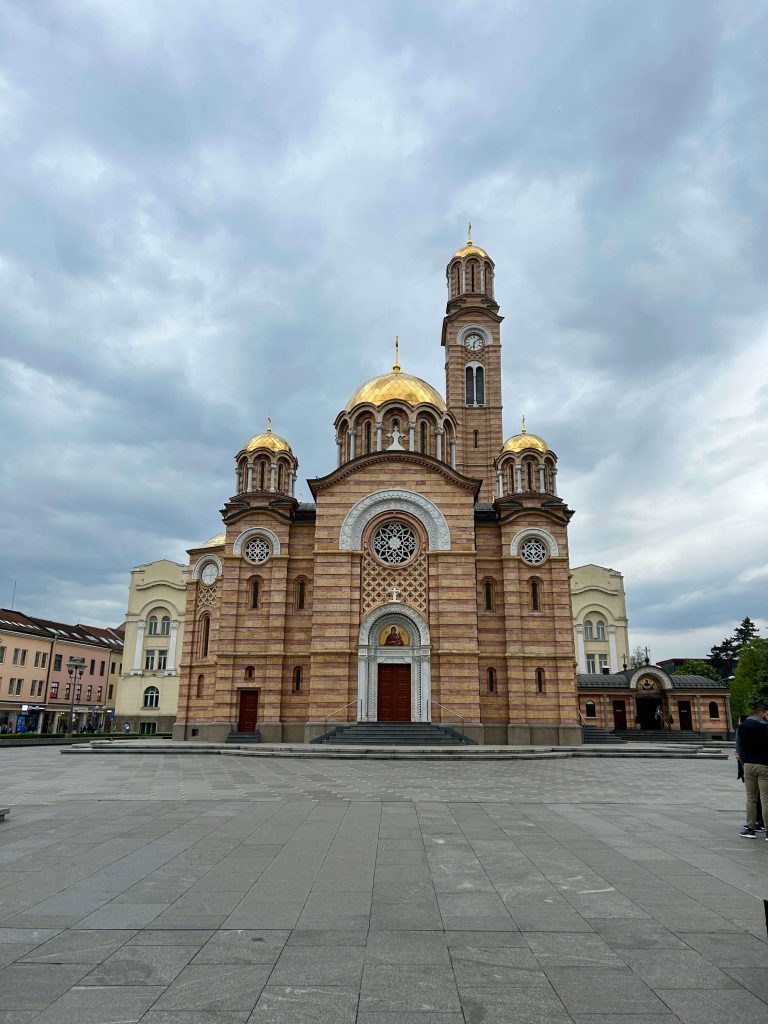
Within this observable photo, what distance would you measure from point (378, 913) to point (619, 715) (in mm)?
43510

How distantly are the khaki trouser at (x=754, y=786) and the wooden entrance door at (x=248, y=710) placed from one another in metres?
24.6

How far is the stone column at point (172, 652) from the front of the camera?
51969 mm

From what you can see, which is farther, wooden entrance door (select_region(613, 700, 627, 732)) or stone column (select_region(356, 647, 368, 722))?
wooden entrance door (select_region(613, 700, 627, 732))

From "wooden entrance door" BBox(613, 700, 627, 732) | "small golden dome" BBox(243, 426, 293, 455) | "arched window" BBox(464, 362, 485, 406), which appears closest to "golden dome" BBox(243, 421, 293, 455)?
"small golden dome" BBox(243, 426, 293, 455)

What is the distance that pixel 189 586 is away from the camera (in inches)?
1422

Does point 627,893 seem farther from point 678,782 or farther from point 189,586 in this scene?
point 189,586

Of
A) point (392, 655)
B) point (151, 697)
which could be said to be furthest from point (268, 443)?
point (151, 697)

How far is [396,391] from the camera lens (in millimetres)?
35531

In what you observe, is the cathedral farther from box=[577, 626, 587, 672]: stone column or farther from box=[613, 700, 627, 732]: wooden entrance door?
box=[577, 626, 587, 672]: stone column

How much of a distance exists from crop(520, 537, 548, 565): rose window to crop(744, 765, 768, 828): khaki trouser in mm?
22912

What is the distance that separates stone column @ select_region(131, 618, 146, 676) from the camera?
51.8 metres

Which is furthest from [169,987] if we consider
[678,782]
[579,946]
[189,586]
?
[189,586]

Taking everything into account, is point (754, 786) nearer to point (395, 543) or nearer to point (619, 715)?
point (395, 543)

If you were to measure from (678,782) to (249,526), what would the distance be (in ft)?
71.2
